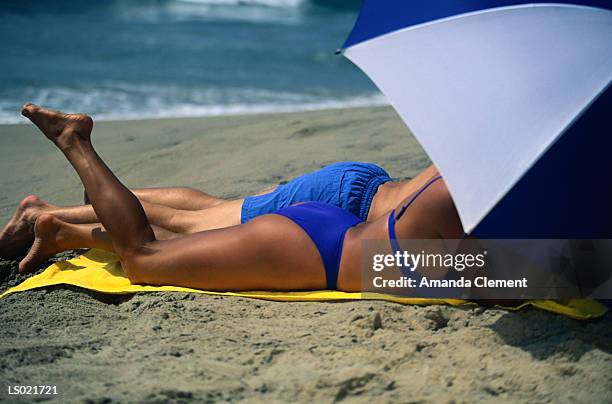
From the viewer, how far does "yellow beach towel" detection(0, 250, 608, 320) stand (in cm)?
272

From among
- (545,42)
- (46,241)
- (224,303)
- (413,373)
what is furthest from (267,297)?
(545,42)

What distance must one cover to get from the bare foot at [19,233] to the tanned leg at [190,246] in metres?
0.51

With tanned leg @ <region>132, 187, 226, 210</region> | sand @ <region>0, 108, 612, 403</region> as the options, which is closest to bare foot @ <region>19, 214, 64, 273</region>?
sand @ <region>0, 108, 612, 403</region>

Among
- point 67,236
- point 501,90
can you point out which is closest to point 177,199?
point 67,236

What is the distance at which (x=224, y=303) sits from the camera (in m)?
2.92

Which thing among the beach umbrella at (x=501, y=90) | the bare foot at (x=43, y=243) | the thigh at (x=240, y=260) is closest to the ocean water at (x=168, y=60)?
the bare foot at (x=43, y=243)

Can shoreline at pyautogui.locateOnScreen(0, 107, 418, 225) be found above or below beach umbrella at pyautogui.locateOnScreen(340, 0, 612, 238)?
below

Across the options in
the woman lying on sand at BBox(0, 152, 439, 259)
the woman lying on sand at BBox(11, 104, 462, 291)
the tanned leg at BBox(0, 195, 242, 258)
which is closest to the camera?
the woman lying on sand at BBox(11, 104, 462, 291)

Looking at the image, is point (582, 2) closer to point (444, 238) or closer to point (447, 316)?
point (444, 238)

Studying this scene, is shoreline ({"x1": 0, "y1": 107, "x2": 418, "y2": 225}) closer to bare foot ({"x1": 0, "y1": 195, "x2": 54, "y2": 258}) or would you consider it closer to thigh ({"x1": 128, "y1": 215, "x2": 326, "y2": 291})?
bare foot ({"x1": 0, "y1": 195, "x2": 54, "y2": 258})

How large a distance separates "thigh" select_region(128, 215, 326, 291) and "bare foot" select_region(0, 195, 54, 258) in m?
0.75

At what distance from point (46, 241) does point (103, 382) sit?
3.91 ft

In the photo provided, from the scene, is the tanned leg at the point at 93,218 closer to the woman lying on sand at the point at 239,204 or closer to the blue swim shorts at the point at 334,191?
the woman lying on sand at the point at 239,204

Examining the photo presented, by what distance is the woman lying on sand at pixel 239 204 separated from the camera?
3.11 meters
